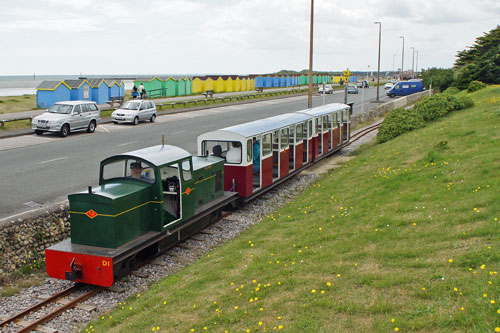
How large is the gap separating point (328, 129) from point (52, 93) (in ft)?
83.2

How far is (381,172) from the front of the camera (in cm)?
1546

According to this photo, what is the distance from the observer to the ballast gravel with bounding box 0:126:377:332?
8.45 meters

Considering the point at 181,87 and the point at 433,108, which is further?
the point at 181,87

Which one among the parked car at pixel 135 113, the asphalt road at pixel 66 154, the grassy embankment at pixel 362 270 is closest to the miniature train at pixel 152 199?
the grassy embankment at pixel 362 270

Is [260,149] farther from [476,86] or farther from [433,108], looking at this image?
[476,86]

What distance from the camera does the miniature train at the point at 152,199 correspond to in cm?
941

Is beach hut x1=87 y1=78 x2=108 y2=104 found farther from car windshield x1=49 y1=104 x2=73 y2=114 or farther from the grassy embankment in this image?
the grassy embankment

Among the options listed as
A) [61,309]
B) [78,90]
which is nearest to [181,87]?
[78,90]

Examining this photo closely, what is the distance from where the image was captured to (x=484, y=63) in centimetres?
4109

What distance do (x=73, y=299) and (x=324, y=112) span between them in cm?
1475

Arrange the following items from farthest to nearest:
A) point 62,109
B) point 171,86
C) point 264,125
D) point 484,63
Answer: point 171,86 < point 484,63 < point 62,109 < point 264,125

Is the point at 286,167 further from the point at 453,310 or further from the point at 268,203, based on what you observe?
the point at 453,310

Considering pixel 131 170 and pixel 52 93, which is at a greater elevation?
pixel 52 93

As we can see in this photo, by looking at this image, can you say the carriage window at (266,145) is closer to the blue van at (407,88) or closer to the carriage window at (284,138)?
the carriage window at (284,138)
